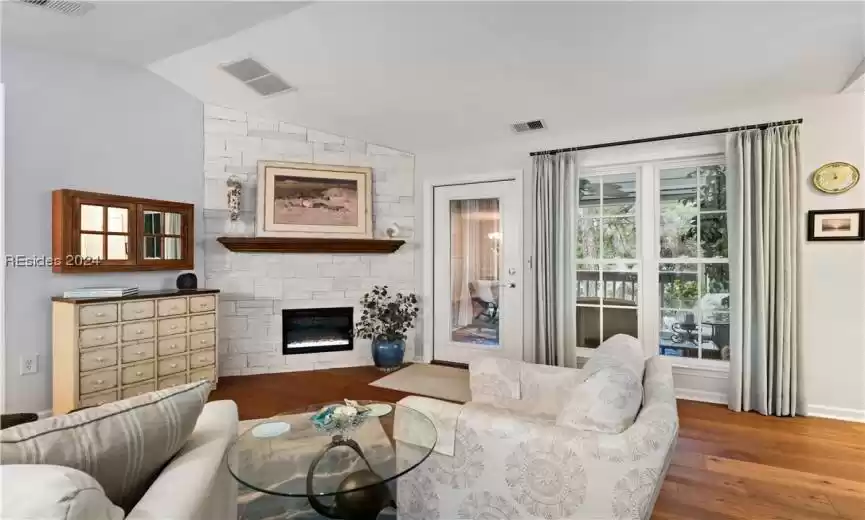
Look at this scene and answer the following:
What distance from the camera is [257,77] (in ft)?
11.7

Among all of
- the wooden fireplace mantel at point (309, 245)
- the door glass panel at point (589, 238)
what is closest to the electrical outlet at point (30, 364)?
the wooden fireplace mantel at point (309, 245)

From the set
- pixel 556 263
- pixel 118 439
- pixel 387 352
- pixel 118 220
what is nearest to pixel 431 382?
pixel 387 352

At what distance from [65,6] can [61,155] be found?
1120 millimetres

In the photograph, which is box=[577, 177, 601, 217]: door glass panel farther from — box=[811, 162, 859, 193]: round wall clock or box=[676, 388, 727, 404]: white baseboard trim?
box=[676, 388, 727, 404]: white baseboard trim

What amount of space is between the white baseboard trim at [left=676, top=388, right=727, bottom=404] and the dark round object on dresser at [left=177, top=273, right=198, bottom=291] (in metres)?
4.34

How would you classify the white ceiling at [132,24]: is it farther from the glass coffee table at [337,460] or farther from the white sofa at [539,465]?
the white sofa at [539,465]

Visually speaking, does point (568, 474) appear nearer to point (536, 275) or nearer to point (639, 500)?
point (639, 500)

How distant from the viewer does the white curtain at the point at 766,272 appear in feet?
10.3

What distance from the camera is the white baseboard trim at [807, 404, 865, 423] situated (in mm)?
3096

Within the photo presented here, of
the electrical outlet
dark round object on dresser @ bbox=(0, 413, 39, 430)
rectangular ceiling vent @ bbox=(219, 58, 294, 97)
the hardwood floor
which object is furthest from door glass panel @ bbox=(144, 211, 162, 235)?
dark round object on dresser @ bbox=(0, 413, 39, 430)

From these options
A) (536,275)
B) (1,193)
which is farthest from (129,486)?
(536,275)

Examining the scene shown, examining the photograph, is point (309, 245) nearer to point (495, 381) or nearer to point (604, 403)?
point (495, 381)

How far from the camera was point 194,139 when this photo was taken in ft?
13.5

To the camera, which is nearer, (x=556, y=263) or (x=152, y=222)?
(x=152, y=222)
